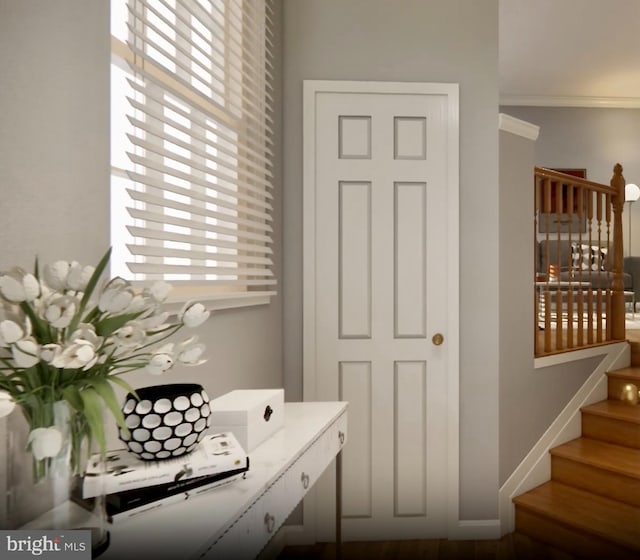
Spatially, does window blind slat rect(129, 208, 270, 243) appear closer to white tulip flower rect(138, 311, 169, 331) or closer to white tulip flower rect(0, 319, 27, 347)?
white tulip flower rect(138, 311, 169, 331)

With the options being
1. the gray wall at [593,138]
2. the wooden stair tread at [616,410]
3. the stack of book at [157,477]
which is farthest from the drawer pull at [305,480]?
the gray wall at [593,138]

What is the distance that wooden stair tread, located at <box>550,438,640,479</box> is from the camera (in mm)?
2863

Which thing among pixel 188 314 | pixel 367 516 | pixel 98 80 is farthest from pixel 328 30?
pixel 367 516

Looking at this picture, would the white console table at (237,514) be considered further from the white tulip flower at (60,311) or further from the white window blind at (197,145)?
the white window blind at (197,145)

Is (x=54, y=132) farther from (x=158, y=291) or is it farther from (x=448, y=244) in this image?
(x=448, y=244)

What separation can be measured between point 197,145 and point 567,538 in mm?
2553

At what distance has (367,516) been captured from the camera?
2674 mm

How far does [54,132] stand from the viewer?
43.4 inches

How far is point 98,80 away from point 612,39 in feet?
19.6

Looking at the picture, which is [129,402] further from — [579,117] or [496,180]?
[579,117]

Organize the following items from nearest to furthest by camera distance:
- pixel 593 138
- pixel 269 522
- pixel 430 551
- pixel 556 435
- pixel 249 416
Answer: pixel 269 522, pixel 249 416, pixel 430 551, pixel 556 435, pixel 593 138

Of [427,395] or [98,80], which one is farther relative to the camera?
[427,395]

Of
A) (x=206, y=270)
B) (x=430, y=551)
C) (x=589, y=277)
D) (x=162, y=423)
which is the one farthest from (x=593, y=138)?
(x=162, y=423)

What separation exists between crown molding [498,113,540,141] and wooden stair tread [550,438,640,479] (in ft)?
6.04
